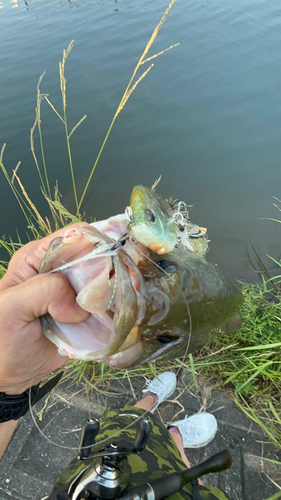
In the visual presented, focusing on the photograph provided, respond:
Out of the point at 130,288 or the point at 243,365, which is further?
the point at 243,365

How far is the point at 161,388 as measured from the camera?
7.59ft

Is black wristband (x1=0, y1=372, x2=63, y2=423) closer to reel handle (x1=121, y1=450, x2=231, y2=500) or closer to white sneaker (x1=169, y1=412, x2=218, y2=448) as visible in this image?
reel handle (x1=121, y1=450, x2=231, y2=500)

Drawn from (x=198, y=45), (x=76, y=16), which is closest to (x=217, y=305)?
(x=198, y=45)

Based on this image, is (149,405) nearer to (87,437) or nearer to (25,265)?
(87,437)

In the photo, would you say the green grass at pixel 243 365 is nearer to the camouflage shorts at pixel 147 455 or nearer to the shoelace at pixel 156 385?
the shoelace at pixel 156 385

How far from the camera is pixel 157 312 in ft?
3.40

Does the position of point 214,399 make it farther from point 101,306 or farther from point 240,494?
point 101,306

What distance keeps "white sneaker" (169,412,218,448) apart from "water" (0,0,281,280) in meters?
2.12

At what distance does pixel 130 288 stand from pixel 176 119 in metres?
6.03

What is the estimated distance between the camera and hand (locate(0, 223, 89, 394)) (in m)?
1.02

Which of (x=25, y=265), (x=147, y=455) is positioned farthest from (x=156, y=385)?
(x=25, y=265)

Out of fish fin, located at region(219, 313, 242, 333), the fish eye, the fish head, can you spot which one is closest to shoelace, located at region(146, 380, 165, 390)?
fish fin, located at region(219, 313, 242, 333)

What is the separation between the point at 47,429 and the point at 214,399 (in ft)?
4.52

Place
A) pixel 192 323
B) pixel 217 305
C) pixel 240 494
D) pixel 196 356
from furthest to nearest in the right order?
pixel 196 356 → pixel 240 494 → pixel 217 305 → pixel 192 323
